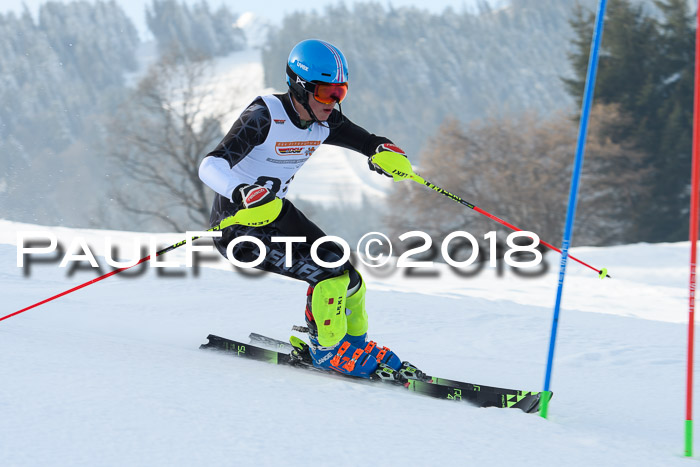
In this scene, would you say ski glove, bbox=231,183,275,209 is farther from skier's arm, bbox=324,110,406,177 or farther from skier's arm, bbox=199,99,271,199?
skier's arm, bbox=324,110,406,177

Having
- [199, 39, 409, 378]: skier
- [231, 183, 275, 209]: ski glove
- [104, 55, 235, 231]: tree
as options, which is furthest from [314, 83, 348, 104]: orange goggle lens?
[104, 55, 235, 231]: tree

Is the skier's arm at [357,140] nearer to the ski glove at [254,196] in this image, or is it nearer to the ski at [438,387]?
the ski glove at [254,196]

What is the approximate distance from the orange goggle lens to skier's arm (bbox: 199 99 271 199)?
29cm

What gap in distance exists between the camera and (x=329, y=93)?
3.76m

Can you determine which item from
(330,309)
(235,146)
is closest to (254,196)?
(235,146)

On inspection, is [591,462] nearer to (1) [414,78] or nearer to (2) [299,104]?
(2) [299,104]

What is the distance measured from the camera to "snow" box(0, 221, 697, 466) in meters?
2.43

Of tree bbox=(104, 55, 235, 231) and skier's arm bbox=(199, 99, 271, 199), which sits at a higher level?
tree bbox=(104, 55, 235, 231)

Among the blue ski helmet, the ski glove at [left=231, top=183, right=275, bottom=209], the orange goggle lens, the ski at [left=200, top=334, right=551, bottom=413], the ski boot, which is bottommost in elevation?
the ski at [left=200, top=334, right=551, bottom=413]

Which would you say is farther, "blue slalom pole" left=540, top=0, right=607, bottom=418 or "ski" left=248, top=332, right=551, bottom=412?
"ski" left=248, top=332, right=551, bottom=412

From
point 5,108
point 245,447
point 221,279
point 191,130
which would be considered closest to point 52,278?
point 221,279

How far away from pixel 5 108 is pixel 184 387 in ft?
267

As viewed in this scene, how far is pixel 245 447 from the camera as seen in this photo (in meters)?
2.39

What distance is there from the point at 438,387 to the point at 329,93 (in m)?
1.62
